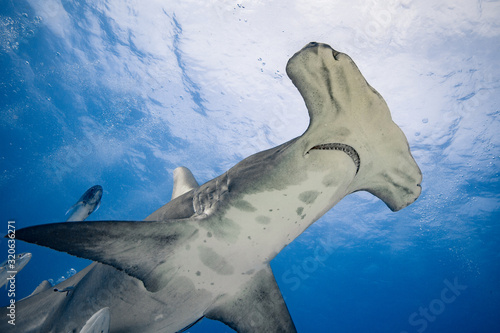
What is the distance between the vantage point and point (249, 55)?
15.0 m

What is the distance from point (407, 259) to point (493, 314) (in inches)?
1254

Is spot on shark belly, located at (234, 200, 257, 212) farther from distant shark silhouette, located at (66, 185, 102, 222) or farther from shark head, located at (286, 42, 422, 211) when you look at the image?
distant shark silhouette, located at (66, 185, 102, 222)

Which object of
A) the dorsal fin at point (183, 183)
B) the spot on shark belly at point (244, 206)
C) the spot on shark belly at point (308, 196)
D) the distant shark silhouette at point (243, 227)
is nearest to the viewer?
the distant shark silhouette at point (243, 227)

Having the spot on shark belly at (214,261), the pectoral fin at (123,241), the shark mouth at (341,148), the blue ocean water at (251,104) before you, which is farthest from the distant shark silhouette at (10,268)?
the blue ocean water at (251,104)

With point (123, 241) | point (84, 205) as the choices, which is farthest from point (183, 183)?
point (84, 205)

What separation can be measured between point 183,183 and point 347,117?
2944mm

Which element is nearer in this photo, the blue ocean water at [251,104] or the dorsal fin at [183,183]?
the dorsal fin at [183,183]

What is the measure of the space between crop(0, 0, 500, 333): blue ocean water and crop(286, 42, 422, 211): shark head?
41.2 ft

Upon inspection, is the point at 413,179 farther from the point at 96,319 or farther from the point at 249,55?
the point at 249,55

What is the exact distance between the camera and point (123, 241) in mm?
1894

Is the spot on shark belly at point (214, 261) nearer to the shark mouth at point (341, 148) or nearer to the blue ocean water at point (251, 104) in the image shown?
the shark mouth at point (341, 148)

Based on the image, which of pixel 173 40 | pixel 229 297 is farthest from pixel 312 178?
pixel 173 40

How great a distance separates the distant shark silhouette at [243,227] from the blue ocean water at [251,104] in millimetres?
12639

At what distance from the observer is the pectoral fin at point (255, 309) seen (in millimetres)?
2678
